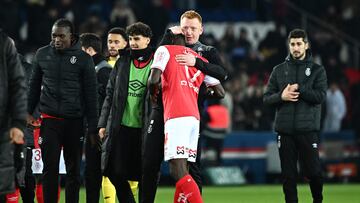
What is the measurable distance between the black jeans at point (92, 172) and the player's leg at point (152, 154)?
69.7 inches

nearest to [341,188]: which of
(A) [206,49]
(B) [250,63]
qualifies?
(B) [250,63]

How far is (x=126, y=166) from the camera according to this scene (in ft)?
37.7

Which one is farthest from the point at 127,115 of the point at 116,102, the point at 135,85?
the point at 135,85

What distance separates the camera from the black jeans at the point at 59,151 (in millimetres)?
12117

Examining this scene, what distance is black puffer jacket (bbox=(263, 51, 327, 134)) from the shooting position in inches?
531

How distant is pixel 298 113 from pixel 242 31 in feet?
43.7

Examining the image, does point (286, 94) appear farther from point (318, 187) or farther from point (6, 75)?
point (6, 75)

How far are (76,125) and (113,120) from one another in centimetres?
113

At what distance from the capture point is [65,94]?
1235 centimetres

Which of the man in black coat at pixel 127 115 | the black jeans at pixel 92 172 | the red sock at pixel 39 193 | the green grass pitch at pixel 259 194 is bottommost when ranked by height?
the green grass pitch at pixel 259 194

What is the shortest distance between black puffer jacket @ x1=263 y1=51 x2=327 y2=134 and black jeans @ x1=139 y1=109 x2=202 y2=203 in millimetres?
2880

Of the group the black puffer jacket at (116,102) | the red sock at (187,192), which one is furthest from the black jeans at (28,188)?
the red sock at (187,192)

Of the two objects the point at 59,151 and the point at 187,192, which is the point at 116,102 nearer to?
the point at 59,151

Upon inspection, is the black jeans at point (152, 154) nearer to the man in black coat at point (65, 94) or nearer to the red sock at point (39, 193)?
the man in black coat at point (65, 94)
